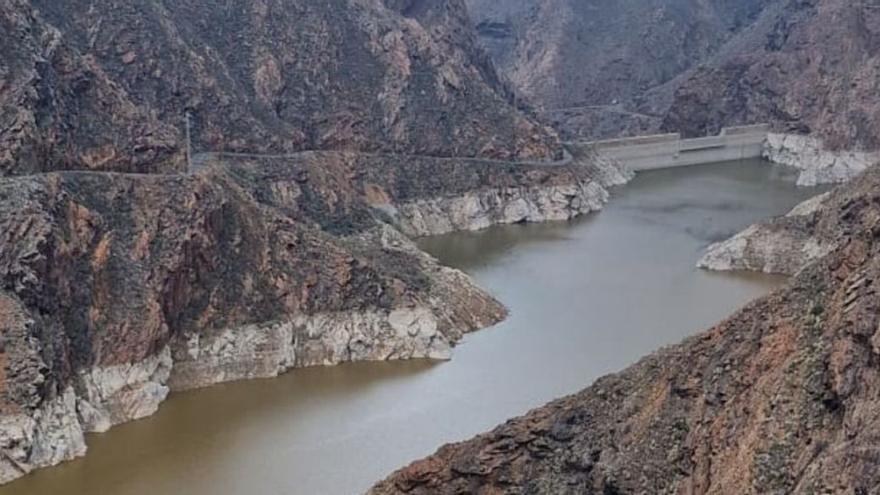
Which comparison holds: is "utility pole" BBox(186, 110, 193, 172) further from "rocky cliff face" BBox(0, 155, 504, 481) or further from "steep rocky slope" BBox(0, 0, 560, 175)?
"rocky cliff face" BBox(0, 155, 504, 481)

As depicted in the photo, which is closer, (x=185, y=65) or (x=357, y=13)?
(x=185, y=65)

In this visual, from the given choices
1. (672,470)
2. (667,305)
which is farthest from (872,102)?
(672,470)

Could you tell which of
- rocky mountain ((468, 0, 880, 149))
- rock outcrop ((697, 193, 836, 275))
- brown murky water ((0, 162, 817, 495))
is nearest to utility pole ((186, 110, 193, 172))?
brown murky water ((0, 162, 817, 495))

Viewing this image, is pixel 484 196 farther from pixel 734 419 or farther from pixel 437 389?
pixel 734 419

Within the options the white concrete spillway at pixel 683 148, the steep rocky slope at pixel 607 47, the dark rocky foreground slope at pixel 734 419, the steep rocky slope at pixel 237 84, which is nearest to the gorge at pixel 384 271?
the dark rocky foreground slope at pixel 734 419

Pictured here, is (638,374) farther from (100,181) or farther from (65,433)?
(100,181)

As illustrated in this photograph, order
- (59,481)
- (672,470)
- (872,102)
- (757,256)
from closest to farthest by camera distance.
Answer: (672,470) < (59,481) < (757,256) < (872,102)

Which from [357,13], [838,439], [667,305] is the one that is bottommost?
[667,305]
